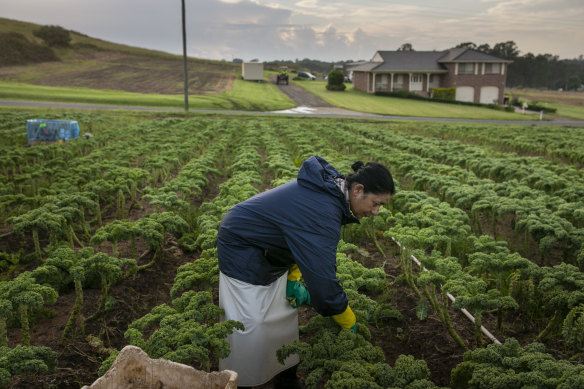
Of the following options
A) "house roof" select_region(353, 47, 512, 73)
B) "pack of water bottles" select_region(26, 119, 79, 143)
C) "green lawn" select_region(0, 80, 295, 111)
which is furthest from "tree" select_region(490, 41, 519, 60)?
"pack of water bottles" select_region(26, 119, 79, 143)

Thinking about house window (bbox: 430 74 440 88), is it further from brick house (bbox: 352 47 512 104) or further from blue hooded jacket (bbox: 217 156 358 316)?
blue hooded jacket (bbox: 217 156 358 316)

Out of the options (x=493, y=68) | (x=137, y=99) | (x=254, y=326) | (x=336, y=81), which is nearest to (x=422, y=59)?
(x=493, y=68)

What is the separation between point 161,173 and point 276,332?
7.70 meters

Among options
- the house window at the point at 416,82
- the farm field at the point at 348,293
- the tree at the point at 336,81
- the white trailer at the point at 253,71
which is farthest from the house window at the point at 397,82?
the farm field at the point at 348,293

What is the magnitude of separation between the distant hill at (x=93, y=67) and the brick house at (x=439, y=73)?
17.1 meters

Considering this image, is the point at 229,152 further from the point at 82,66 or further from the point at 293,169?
the point at 82,66

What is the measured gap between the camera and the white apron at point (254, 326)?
3.62 metres

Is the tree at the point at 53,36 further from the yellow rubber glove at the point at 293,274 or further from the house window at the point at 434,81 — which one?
the yellow rubber glove at the point at 293,274

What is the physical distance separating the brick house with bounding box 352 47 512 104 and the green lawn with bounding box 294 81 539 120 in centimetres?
451

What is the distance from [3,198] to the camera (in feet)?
24.2

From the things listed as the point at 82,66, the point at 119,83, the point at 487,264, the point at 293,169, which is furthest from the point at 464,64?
the point at 487,264

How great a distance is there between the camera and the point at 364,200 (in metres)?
3.39

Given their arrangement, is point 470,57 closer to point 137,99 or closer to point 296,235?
point 137,99

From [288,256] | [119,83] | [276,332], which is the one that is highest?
[119,83]
